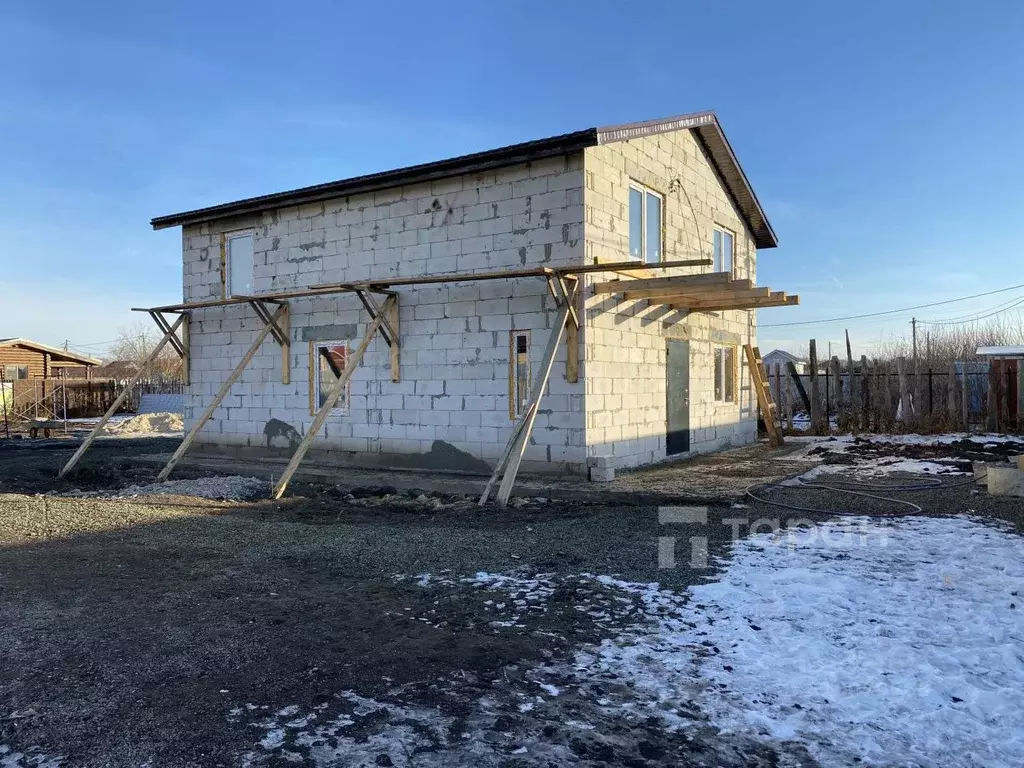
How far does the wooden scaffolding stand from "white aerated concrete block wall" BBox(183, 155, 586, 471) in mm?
238

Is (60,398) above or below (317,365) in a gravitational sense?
below

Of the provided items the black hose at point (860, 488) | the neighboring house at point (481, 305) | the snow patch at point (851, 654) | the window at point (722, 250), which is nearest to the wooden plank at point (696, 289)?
the neighboring house at point (481, 305)

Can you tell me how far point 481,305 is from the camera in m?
11.5

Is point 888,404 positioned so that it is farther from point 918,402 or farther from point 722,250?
point 722,250

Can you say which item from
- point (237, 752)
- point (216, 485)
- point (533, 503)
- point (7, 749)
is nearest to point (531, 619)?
point (237, 752)

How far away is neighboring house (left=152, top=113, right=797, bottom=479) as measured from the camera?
10945mm

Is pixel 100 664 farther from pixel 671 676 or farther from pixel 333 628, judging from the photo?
pixel 671 676

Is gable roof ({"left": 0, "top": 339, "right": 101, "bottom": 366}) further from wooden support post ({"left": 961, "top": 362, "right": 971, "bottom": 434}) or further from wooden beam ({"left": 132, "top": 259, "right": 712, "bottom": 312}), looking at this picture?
wooden support post ({"left": 961, "top": 362, "right": 971, "bottom": 434})

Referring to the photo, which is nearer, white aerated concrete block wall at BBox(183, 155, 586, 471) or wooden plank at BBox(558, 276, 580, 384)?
wooden plank at BBox(558, 276, 580, 384)

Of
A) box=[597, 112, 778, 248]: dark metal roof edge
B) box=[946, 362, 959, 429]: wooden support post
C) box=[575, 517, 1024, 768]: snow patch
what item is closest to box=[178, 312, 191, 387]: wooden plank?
box=[597, 112, 778, 248]: dark metal roof edge

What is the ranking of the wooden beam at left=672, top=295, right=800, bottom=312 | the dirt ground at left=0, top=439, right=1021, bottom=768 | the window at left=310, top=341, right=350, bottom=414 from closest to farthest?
the dirt ground at left=0, top=439, right=1021, bottom=768 → the wooden beam at left=672, top=295, right=800, bottom=312 → the window at left=310, top=341, right=350, bottom=414

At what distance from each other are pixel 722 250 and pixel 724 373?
265 cm

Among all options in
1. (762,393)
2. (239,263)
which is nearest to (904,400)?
(762,393)

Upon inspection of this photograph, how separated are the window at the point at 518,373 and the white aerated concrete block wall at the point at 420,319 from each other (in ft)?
0.34
